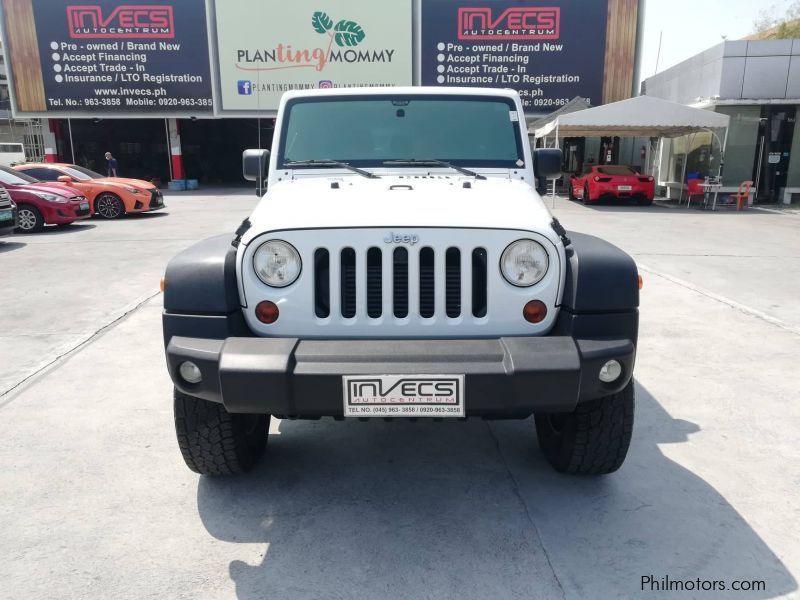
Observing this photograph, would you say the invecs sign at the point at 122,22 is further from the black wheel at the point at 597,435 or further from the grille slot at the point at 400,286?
the black wheel at the point at 597,435

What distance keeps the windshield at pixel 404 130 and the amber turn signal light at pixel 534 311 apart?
1.38 m

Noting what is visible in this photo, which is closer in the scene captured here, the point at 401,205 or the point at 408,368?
the point at 408,368

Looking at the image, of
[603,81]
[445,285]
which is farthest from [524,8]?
[445,285]

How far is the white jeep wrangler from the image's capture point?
234 centimetres

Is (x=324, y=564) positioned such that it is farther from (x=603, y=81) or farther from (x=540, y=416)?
(x=603, y=81)

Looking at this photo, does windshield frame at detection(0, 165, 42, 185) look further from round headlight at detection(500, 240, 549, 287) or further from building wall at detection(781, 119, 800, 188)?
building wall at detection(781, 119, 800, 188)

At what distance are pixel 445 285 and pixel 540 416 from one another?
3.42ft

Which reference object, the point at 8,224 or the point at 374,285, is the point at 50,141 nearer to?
the point at 8,224

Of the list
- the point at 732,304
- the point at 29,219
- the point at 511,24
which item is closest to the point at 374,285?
the point at 732,304

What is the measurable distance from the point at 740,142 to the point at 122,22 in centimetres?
2154

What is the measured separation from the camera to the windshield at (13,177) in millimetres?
12047

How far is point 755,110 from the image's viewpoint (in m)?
18.4

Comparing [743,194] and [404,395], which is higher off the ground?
[404,395]

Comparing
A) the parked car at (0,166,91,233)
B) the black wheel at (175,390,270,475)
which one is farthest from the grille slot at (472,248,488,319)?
the parked car at (0,166,91,233)
